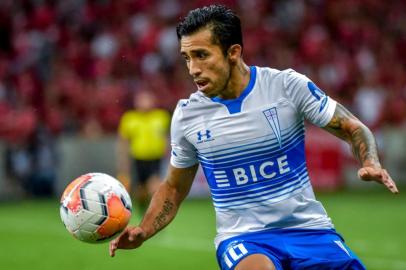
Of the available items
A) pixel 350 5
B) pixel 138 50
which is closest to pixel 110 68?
pixel 138 50

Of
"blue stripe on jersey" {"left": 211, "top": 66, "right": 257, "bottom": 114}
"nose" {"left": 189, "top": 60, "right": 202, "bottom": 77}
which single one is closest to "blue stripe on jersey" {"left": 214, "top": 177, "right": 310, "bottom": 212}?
"blue stripe on jersey" {"left": 211, "top": 66, "right": 257, "bottom": 114}

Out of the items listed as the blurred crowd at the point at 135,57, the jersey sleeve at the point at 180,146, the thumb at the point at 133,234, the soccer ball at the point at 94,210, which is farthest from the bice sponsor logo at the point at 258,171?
the blurred crowd at the point at 135,57

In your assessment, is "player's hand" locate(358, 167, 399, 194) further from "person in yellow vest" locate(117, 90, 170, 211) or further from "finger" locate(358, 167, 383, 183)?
"person in yellow vest" locate(117, 90, 170, 211)

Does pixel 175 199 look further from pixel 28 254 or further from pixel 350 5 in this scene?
pixel 350 5

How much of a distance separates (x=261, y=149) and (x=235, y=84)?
393 mm

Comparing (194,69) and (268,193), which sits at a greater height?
(194,69)

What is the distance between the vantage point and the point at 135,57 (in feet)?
62.5

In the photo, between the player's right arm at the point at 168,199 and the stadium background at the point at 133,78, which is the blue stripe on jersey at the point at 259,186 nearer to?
the player's right arm at the point at 168,199

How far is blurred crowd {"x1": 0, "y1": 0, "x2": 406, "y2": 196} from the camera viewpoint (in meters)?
18.4

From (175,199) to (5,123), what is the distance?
12.9 meters

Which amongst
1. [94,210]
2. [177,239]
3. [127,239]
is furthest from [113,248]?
[177,239]

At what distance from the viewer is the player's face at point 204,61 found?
192 inches

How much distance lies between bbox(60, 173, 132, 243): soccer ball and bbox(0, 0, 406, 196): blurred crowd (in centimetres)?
1239

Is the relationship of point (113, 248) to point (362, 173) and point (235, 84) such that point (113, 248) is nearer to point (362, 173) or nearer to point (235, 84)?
point (235, 84)
